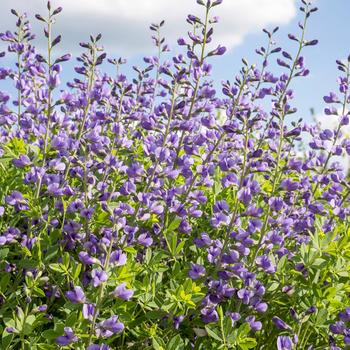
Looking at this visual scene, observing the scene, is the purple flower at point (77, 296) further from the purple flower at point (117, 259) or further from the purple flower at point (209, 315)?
the purple flower at point (209, 315)

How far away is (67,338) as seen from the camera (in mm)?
2713

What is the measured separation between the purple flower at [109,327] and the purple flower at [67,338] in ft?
0.34

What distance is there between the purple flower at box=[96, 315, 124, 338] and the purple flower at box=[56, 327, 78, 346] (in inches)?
4.1

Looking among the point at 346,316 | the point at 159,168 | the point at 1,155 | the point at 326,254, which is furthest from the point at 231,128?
the point at 1,155

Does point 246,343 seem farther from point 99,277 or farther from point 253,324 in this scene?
point 99,277

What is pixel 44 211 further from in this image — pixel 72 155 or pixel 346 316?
pixel 346 316

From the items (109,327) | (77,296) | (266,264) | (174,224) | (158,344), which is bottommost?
(158,344)

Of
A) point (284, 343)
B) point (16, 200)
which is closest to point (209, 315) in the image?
point (284, 343)

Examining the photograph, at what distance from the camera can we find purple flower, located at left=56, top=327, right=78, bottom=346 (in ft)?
8.85

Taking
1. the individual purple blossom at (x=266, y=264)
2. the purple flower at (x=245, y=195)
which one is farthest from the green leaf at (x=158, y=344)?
the purple flower at (x=245, y=195)

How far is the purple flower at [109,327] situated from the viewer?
107 inches

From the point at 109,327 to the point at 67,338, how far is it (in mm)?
177

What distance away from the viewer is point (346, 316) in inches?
126

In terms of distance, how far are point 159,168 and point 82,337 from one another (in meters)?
1.12
